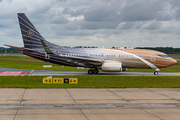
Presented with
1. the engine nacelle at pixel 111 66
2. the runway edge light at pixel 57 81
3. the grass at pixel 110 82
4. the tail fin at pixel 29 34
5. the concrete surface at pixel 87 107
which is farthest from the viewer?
the tail fin at pixel 29 34

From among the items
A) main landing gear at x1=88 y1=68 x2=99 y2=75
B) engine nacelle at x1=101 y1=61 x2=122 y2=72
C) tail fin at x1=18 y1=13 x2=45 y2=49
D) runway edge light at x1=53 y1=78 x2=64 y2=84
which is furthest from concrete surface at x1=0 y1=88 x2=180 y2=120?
tail fin at x1=18 y1=13 x2=45 y2=49

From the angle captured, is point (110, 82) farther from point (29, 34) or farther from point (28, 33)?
point (28, 33)

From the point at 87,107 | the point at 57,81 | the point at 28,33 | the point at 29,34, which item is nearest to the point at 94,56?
the point at 29,34

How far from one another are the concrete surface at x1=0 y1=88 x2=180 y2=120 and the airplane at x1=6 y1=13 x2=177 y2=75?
60.6 ft

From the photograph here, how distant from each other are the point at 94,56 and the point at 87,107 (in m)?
24.3

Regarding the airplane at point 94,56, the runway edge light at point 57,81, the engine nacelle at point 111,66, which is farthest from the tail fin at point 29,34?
the runway edge light at point 57,81

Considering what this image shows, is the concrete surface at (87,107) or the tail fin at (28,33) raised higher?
the tail fin at (28,33)

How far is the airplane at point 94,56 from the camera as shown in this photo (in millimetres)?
38125

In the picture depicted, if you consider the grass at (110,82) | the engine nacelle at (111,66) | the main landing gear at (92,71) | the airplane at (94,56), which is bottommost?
the grass at (110,82)

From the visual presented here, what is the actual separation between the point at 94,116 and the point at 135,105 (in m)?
4.18

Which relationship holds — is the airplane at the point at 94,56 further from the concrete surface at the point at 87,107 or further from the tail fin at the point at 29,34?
the concrete surface at the point at 87,107

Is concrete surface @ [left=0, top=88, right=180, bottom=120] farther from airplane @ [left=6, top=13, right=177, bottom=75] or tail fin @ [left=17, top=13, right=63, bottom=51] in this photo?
tail fin @ [left=17, top=13, right=63, bottom=51]

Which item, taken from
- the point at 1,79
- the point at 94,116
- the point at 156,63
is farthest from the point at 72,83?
the point at 156,63

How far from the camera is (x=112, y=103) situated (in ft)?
55.0
